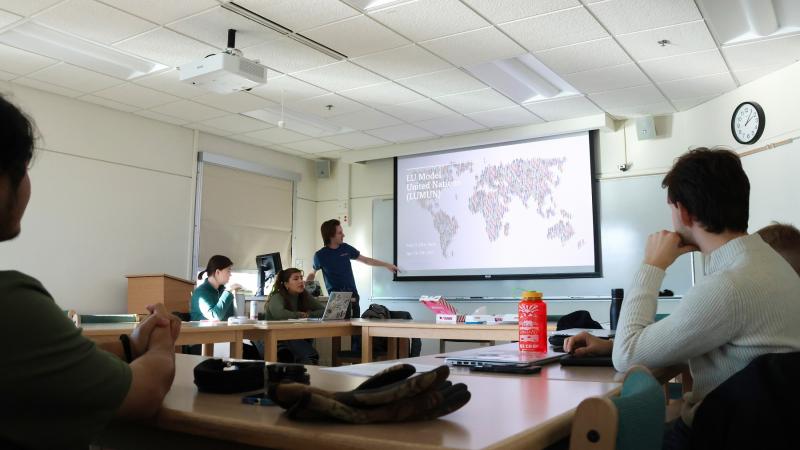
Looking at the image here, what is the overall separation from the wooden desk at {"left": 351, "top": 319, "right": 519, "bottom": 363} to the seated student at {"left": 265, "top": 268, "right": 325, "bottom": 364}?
0.43 meters

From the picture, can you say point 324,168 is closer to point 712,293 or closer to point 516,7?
point 516,7

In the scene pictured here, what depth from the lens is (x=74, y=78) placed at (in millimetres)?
5445

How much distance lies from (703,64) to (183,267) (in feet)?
17.8

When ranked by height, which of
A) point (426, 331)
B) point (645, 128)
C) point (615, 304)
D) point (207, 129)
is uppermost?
point (207, 129)

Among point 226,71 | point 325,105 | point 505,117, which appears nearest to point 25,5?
point 226,71

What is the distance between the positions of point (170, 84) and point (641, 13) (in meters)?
→ 3.89

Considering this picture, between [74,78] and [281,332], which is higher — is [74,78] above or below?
above

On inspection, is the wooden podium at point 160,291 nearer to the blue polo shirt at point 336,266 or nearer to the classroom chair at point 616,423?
the blue polo shirt at point 336,266

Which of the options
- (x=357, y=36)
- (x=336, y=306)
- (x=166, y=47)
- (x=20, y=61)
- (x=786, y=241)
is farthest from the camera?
(x=20, y=61)

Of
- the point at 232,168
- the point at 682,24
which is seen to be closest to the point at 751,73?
the point at 682,24

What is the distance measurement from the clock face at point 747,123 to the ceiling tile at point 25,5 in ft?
17.6

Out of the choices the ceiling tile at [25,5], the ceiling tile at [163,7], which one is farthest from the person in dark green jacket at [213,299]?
the ceiling tile at [25,5]

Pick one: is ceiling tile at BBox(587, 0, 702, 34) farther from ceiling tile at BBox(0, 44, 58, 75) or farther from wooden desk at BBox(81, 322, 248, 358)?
ceiling tile at BBox(0, 44, 58, 75)

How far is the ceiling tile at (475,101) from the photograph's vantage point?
19.3 feet
